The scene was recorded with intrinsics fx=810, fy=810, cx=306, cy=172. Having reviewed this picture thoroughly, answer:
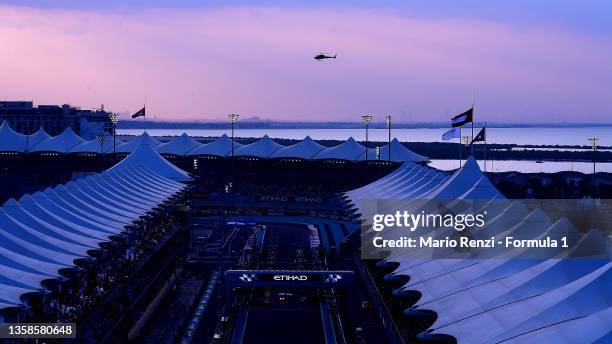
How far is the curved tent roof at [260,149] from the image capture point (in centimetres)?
7175

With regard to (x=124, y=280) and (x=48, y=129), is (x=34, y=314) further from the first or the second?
(x=48, y=129)

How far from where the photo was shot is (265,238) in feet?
153

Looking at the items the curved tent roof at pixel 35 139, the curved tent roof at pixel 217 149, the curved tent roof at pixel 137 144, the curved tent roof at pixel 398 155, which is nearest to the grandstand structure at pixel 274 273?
the curved tent roof at pixel 398 155

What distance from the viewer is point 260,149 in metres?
72.8

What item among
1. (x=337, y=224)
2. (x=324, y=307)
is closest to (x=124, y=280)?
(x=324, y=307)

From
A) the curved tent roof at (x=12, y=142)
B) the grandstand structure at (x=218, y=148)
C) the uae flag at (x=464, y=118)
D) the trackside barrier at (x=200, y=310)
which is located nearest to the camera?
the trackside barrier at (x=200, y=310)

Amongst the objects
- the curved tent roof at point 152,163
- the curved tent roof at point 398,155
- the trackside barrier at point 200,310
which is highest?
the curved tent roof at point 398,155

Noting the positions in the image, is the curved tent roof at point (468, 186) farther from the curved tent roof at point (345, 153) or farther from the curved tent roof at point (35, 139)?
the curved tent roof at point (35, 139)

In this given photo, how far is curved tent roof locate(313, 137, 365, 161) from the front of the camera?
6900 cm

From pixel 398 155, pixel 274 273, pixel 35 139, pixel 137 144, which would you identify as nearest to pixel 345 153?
pixel 398 155

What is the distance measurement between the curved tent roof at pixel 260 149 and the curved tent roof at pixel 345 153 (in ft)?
15.4

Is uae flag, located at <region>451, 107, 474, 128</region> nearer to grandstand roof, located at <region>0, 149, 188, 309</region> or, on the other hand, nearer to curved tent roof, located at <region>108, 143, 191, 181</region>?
grandstand roof, located at <region>0, 149, 188, 309</region>

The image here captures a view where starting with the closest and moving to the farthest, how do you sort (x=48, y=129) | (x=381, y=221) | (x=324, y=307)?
(x=324, y=307)
(x=381, y=221)
(x=48, y=129)

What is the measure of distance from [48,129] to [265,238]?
78.0 m
